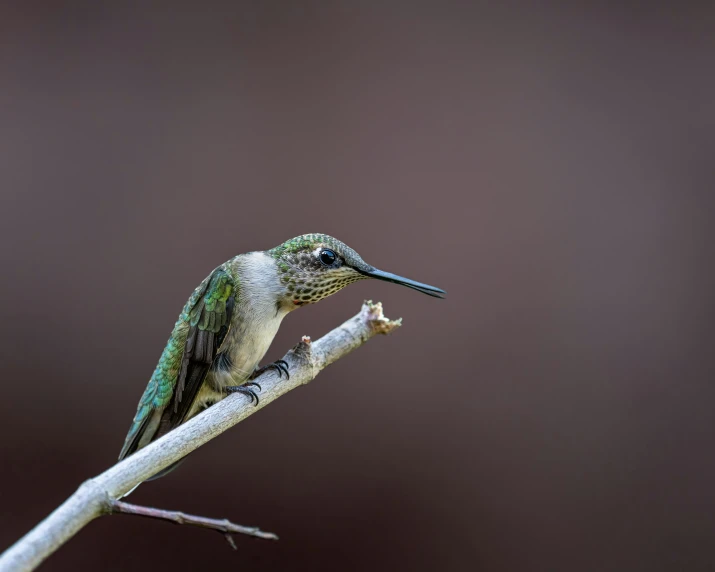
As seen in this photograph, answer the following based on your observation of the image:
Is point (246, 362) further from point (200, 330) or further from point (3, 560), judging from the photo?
point (3, 560)

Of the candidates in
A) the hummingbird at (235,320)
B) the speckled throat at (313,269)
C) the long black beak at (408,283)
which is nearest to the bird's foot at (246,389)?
the hummingbird at (235,320)

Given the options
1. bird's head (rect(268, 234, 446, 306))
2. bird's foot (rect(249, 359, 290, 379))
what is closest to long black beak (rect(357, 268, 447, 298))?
bird's head (rect(268, 234, 446, 306))

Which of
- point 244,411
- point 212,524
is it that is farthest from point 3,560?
point 244,411

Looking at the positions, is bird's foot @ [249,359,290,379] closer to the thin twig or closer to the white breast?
the white breast

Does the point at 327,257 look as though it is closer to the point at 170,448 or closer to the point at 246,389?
the point at 246,389

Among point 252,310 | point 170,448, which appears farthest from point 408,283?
point 170,448

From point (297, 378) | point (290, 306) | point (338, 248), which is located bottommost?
point (297, 378)
